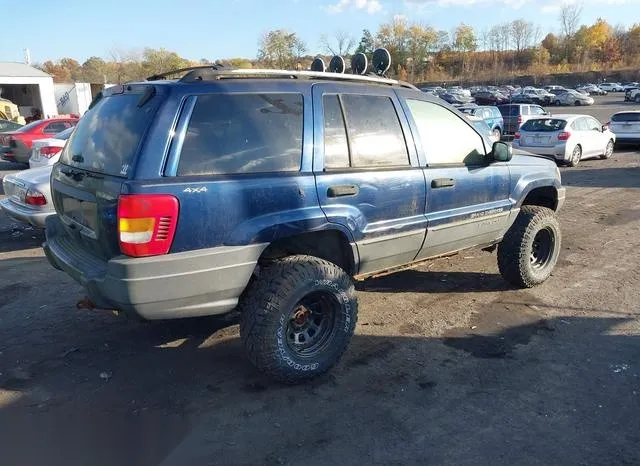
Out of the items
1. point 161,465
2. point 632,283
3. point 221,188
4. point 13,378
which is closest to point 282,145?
point 221,188

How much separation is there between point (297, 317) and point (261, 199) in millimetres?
909

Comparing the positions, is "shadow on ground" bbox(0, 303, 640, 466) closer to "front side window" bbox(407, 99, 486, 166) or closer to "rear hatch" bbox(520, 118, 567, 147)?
"front side window" bbox(407, 99, 486, 166)

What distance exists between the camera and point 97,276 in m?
3.16

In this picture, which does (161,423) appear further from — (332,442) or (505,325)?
(505,325)

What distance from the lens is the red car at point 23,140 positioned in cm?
1489

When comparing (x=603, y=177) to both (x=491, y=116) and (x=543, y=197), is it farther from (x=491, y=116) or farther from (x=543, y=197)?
(x=491, y=116)

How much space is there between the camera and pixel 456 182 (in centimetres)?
440

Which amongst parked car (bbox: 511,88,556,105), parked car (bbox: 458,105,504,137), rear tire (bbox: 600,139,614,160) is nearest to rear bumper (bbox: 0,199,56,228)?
rear tire (bbox: 600,139,614,160)

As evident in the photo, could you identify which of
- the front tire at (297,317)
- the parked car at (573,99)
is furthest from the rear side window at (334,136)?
the parked car at (573,99)

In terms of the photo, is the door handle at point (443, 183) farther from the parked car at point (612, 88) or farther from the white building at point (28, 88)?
the parked car at point (612, 88)

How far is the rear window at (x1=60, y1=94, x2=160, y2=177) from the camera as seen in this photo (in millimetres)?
3146

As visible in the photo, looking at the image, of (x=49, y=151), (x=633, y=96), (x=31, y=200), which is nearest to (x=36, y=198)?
(x=31, y=200)

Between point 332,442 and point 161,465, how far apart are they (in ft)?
3.05

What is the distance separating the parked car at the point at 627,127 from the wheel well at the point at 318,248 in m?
18.8
